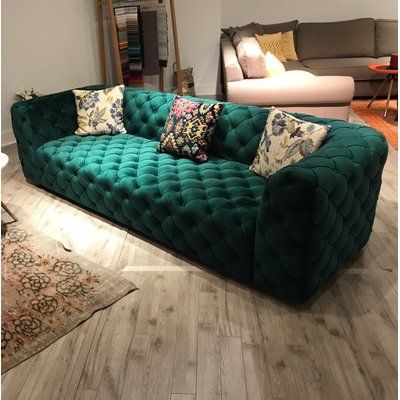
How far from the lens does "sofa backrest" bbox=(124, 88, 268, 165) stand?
2.48 metres

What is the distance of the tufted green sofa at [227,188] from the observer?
1741 millimetres

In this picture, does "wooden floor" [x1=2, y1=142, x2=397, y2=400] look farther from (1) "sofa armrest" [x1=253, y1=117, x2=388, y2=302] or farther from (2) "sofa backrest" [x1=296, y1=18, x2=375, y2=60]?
(2) "sofa backrest" [x1=296, y1=18, x2=375, y2=60]

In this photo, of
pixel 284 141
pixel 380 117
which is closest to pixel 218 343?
pixel 284 141

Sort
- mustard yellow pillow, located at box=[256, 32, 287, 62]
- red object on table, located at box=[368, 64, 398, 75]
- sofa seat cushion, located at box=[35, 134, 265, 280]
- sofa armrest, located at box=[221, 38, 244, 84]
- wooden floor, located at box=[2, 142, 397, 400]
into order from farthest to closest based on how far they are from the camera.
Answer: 1. mustard yellow pillow, located at box=[256, 32, 287, 62]
2. red object on table, located at box=[368, 64, 398, 75]
3. sofa armrest, located at box=[221, 38, 244, 84]
4. sofa seat cushion, located at box=[35, 134, 265, 280]
5. wooden floor, located at box=[2, 142, 397, 400]

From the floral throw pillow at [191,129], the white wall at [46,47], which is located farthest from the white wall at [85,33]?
the floral throw pillow at [191,129]

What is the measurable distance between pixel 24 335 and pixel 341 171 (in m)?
1.52

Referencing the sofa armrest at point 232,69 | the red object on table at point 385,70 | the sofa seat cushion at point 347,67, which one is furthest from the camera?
the sofa seat cushion at point 347,67

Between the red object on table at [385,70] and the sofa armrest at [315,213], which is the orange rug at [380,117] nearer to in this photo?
the red object on table at [385,70]

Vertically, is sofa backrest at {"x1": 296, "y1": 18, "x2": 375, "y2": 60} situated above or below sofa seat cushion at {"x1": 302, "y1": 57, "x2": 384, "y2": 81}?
above

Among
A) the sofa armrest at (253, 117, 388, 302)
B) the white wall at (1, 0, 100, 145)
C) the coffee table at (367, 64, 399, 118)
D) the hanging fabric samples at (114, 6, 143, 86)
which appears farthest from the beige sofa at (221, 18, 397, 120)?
the sofa armrest at (253, 117, 388, 302)

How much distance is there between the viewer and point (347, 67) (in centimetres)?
532

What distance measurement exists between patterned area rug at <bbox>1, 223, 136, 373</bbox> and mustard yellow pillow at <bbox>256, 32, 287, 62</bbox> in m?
4.17

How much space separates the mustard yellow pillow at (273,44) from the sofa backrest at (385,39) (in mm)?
1334

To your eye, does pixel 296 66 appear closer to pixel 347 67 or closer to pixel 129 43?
pixel 347 67
